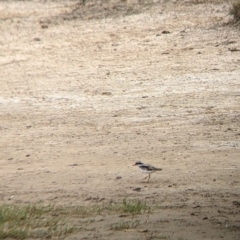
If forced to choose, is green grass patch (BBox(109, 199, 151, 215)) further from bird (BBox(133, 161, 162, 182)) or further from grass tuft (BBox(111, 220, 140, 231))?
bird (BBox(133, 161, 162, 182))

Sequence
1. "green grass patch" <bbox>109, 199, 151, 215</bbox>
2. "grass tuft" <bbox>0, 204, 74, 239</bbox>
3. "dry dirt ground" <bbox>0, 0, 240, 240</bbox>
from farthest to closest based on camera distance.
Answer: "dry dirt ground" <bbox>0, 0, 240, 240</bbox> < "green grass patch" <bbox>109, 199, 151, 215</bbox> < "grass tuft" <bbox>0, 204, 74, 239</bbox>

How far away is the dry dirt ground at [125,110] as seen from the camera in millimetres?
8344

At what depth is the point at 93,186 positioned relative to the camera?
8633 millimetres

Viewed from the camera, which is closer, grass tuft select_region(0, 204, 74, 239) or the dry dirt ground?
grass tuft select_region(0, 204, 74, 239)

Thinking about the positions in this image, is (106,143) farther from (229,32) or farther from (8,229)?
(229,32)

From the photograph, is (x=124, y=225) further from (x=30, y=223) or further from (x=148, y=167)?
(x=148, y=167)

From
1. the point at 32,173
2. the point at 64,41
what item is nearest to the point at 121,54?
the point at 64,41

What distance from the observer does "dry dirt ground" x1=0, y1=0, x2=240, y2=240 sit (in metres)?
8.34

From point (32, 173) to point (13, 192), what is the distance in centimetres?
57

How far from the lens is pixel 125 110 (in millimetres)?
11109

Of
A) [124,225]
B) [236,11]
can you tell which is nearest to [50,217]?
[124,225]

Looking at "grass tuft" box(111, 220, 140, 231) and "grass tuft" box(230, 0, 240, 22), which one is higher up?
"grass tuft" box(230, 0, 240, 22)

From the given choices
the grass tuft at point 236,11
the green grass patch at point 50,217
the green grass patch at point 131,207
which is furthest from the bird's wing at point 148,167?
the grass tuft at point 236,11

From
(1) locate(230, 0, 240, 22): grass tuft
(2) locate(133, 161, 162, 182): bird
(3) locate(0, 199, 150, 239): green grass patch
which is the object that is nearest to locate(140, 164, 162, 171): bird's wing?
(2) locate(133, 161, 162, 182): bird
